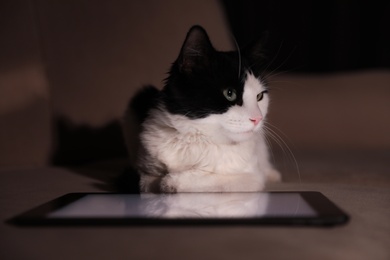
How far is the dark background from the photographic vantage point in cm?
289

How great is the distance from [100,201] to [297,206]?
36 cm

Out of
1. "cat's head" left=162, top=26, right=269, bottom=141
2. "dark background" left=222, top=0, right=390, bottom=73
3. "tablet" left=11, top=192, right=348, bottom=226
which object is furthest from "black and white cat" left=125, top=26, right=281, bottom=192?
"dark background" left=222, top=0, right=390, bottom=73

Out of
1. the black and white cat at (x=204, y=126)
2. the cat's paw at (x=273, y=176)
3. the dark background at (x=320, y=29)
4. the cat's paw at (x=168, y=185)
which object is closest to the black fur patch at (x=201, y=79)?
the black and white cat at (x=204, y=126)

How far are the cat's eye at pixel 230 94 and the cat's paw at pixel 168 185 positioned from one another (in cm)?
22

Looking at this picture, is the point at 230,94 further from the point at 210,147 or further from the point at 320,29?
the point at 320,29

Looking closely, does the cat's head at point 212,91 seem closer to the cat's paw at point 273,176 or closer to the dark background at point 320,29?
the cat's paw at point 273,176

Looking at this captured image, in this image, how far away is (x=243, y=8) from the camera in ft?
9.57

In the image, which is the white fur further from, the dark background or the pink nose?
the dark background

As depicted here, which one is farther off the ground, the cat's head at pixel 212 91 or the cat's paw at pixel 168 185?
the cat's head at pixel 212 91

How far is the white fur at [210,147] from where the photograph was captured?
0.97 meters

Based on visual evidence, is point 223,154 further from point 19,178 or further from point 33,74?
point 33,74

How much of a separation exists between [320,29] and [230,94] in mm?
2154

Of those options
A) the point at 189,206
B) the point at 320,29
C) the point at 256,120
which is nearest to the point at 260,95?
the point at 256,120

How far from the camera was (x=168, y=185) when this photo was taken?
950 millimetres
